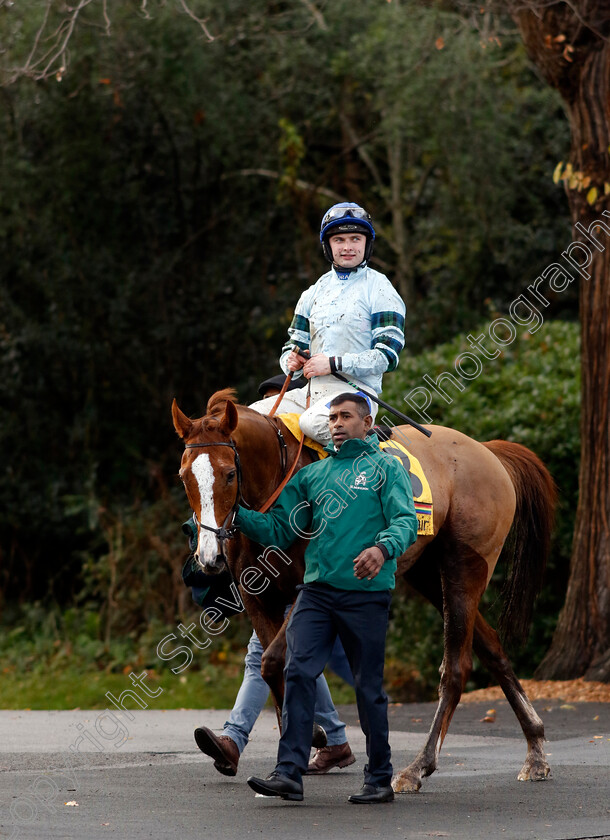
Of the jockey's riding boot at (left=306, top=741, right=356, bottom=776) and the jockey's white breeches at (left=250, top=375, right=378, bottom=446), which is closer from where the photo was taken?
the jockey's white breeches at (left=250, top=375, right=378, bottom=446)

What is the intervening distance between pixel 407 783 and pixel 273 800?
2.43 feet

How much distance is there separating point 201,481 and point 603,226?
5775 mm

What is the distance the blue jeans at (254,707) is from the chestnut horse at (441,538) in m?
0.42

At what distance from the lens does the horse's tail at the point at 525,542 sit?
25.4 feet

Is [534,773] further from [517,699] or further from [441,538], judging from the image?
[441,538]

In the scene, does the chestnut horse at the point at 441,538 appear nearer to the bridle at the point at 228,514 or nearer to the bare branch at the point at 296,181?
the bridle at the point at 228,514

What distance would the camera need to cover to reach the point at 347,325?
21.4 ft

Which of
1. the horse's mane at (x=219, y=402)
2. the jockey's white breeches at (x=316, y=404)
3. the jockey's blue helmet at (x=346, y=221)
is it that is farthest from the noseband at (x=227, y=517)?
the jockey's blue helmet at (x=346, y=221)

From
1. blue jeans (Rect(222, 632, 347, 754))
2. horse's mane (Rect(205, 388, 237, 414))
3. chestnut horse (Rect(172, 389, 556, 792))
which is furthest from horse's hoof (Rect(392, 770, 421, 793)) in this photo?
horse's mane (Rect(205, 388, 237, 414))

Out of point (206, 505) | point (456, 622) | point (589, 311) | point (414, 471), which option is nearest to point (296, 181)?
point (589, 311)

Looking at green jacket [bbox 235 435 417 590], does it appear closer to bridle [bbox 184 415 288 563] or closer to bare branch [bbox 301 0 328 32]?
bridle [bbox 184 415 288 563]

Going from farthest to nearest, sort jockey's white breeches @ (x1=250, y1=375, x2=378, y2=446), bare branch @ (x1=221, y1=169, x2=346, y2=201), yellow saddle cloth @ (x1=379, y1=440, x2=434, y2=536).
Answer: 1. bare branch @ (x1=221, y1=169, x2=346, y2=201)
2. yellow saddle cloth @ (x1=379, y1=440, x2=434, y2=536)
3. jockey's white breeches @ (x1=250, y1=375, x2=378, y2=446)

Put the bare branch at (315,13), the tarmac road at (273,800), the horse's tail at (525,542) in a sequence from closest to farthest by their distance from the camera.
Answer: the tarmac road at (273,800)
the horse's tail at (525,542)
the bare branch at (315,13)

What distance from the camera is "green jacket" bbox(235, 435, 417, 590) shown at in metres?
5.71
